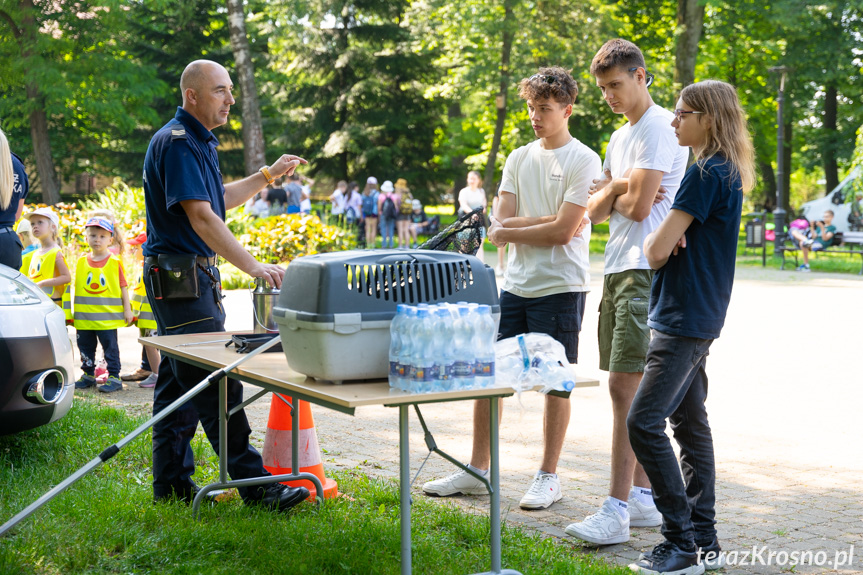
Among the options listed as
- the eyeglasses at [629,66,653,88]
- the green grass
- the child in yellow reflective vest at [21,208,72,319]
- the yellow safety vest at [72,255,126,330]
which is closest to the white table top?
the green grass

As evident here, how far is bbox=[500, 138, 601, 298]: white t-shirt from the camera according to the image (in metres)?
4.51

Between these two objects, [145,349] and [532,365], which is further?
[145,349]

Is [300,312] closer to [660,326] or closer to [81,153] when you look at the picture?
[660,326]

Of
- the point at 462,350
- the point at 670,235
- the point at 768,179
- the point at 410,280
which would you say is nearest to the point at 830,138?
the point at 768,179

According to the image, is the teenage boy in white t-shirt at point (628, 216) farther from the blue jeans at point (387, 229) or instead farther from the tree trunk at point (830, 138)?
the tree trunk at point (830, 138)

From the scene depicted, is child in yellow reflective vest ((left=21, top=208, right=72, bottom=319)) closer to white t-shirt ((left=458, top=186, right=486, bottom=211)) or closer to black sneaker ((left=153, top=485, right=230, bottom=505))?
black sneaker ((left=153, top=485, right=230, bottom=505))

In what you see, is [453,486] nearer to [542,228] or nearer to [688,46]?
[542,228]

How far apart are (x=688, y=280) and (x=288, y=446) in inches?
91.3

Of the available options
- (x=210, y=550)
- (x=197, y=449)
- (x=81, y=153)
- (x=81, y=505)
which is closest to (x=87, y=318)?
(x=197, y=449)

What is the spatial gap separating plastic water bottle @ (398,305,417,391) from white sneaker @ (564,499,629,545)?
1630 mm

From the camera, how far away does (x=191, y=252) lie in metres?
4.21

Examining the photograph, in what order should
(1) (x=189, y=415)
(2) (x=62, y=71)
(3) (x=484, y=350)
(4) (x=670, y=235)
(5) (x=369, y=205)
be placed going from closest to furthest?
(3) (x=484, y=350)
(4) (x=670, y=235)
(1) (x=189, y=415)
(5) (x=369, y=205)
(2) (x=62, y=71)

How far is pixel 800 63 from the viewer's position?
31844 mm

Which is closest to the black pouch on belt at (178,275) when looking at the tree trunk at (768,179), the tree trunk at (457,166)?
the tree trunk at (457,166)
